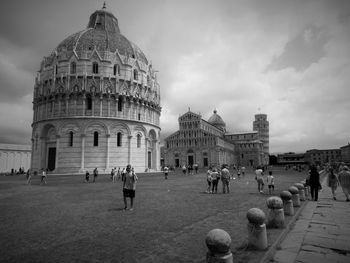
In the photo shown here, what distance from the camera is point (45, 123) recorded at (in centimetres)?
3803

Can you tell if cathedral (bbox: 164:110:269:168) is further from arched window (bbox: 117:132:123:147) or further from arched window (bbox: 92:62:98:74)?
arched window (bbox: 92:62:98:74)

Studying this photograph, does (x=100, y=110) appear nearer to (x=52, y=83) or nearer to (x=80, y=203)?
(x=52, y=83)

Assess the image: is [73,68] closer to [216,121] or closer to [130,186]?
[130,186]

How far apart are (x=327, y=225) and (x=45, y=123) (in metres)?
39.4

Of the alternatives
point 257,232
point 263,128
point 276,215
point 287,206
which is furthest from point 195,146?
point 257,232

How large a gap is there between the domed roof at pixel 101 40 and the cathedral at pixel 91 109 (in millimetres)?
166

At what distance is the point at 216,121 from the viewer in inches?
4513

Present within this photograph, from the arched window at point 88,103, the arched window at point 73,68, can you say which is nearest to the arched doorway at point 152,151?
the arched window at point 88,103

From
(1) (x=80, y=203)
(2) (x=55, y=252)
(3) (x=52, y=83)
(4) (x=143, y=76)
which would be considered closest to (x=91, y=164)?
(3) (x=52, y=83)

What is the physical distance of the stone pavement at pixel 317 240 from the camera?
5.00 meters

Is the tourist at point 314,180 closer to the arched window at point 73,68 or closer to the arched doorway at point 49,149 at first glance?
the arched doorway at point 49,149

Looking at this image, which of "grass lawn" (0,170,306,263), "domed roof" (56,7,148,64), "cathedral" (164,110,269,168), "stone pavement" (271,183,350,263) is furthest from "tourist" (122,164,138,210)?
"cathedral" (164,110,269,168)

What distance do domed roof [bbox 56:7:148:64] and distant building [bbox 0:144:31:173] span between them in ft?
135

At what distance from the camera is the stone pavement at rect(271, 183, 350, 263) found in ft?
16.4
